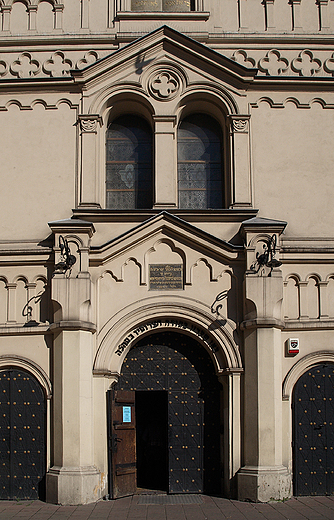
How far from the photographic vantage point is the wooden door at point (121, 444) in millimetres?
10602

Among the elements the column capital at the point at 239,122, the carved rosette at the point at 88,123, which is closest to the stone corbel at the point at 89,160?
the carved rosette at the point at 88,123

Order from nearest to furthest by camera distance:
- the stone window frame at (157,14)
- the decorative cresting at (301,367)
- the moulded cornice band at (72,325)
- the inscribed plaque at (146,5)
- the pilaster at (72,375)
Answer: the pilaster at (72,375), the moulded cornice band at (72,325), the decorative cresting at (301,367), the stone window frame at (157,14), the inscribed plaque at (146,5)

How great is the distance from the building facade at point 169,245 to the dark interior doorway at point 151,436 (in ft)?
7.14

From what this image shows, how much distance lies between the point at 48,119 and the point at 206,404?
621 centimetres

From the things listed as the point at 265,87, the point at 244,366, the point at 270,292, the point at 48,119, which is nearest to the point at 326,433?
the point at 244,366

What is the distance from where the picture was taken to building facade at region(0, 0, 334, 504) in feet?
34.8

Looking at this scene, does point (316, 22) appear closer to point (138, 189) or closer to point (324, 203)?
point (324, 203)

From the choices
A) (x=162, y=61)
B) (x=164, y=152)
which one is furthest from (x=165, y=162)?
(x=162, y=61)

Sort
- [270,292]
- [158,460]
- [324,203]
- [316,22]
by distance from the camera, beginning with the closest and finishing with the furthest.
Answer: [270,292], [324,203], [316,22], [158,460]

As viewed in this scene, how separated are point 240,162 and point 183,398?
179 inches

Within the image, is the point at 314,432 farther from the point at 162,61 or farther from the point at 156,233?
the point at 162,61

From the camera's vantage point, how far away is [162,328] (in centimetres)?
1111

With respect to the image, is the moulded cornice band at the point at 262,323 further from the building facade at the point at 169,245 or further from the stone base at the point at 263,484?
the stone base at the point at 263,484

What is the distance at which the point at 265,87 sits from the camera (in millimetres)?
12211
